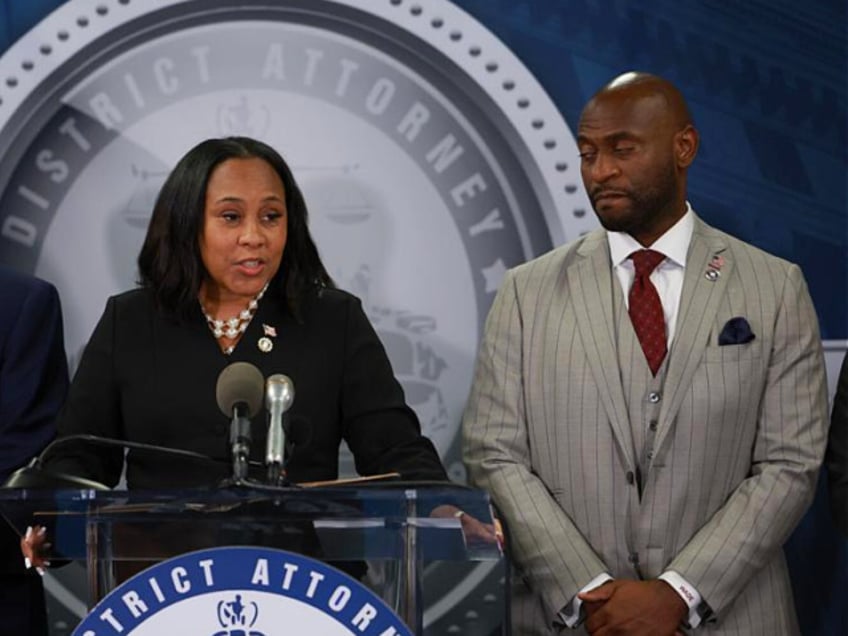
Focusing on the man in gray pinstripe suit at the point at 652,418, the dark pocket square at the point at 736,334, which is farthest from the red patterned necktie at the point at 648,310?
the dark pocket square at the point at 736,334

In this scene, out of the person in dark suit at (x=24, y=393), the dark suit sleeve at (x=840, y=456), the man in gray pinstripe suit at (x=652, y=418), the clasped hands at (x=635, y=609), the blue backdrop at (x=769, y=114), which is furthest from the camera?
the blue backdrop at (x=769, y=114)

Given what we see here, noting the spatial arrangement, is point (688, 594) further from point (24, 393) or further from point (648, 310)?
point (24, 393)

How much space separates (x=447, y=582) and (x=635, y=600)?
33.1 inches

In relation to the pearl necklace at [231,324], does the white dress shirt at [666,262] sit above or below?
above

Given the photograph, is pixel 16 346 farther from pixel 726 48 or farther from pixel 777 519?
pixel 726 48

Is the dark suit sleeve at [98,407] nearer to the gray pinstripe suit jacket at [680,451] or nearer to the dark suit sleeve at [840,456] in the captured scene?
the gray pinstripe suit jacket at [680,451]

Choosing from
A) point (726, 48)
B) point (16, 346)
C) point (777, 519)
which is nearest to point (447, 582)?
point (777, 519)

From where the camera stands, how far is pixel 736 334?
320cm

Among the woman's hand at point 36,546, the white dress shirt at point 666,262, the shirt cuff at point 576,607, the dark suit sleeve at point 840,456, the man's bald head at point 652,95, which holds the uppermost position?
the man's bald head at point 652,95

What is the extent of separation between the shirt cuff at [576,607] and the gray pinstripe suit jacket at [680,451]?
0.01m

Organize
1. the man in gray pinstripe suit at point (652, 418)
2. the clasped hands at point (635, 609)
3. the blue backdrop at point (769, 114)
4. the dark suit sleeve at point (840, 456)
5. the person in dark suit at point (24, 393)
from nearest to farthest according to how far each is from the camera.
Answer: the clasped hands at point (635, 609), the man in gray pinstripe suit at point (652, 418), the person in dark suit at point (24, 393), the dark suit sleeve at point (840, 456), the blue backdrop at point (769, 114)

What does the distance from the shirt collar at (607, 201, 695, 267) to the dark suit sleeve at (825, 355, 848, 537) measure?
47 centimetres

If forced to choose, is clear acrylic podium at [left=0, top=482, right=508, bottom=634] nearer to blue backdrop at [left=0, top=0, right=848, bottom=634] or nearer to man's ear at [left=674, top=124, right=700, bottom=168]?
man's ear at [left=674, top=124, right=700, bottom=168]

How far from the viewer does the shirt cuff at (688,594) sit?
3.06 metres
